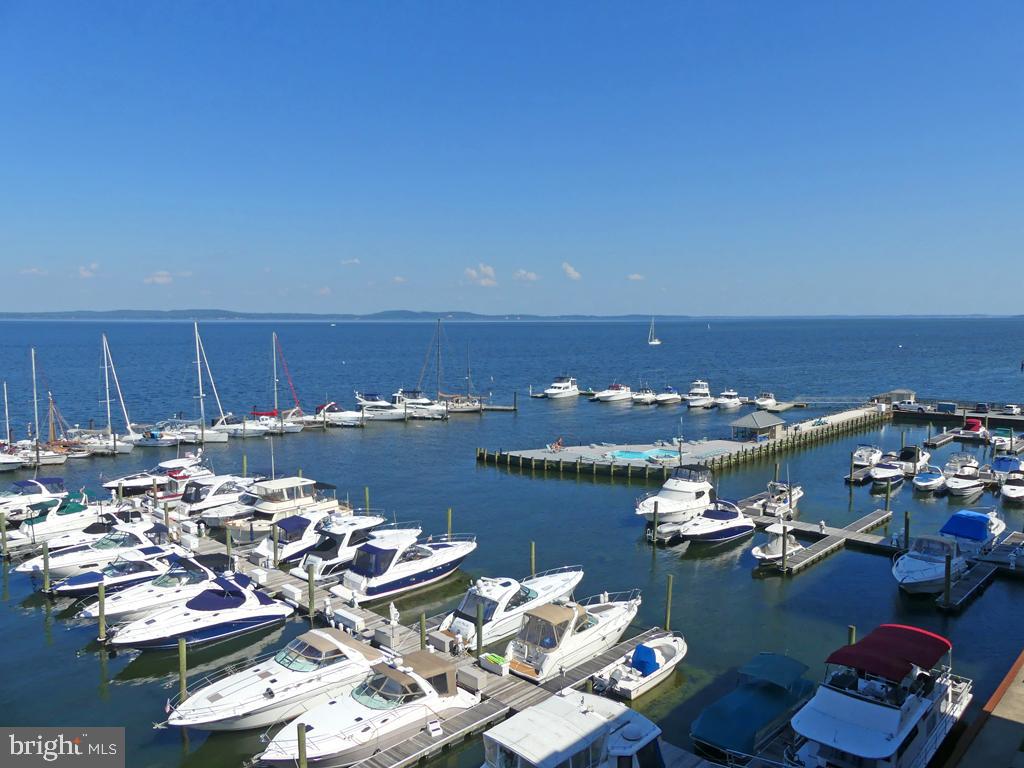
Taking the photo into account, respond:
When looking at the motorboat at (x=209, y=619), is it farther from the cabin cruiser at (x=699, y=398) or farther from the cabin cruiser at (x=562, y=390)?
the cabin cruiser at (x=562, y=390)

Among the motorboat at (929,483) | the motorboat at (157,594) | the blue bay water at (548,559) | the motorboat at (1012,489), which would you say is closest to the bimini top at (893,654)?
the blue bay water at (548,559)

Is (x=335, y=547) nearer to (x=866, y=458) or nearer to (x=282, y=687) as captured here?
(x=282, y=687)

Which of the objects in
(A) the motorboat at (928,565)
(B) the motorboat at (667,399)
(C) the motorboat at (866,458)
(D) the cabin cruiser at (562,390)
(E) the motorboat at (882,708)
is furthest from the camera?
(D) the cabin cruiser at (562,390)

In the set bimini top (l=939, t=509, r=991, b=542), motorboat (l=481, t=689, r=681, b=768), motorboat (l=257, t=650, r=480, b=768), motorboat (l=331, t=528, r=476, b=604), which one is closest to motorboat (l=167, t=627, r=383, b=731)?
motorboat (l=257, t=650, r=480, b=768)

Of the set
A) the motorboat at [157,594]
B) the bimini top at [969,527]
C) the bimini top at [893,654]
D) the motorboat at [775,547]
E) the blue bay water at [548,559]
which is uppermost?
the bimini top at [893,654]

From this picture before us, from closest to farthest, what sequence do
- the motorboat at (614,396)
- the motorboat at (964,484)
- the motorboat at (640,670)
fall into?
1. the motorboat at (640,670)
2. the motorboat at (964,484)
3. the motorboat at (614,396)

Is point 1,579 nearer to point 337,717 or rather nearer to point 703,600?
point 337,717

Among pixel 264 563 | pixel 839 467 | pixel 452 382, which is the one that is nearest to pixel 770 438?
pixel 839 467
